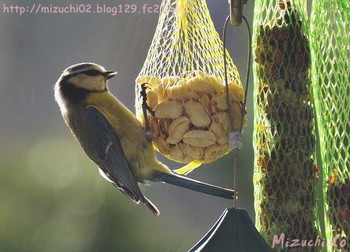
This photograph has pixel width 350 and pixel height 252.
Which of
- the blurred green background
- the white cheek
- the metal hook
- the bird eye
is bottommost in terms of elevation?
the blurred green background

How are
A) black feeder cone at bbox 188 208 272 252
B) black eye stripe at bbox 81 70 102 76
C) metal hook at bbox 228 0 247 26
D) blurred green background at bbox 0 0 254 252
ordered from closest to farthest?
black feeder cone at bbox 188 208 272 252
metal hook at bbox 228 0 247 26
black eye stripe at bbox 81 70 102 76
blurred green background at bbox 0 0 254 252

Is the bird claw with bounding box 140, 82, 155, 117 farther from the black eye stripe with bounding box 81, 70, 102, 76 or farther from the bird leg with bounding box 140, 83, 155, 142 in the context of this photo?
the black eye stripe with bounding box 81, 70, 102, 76

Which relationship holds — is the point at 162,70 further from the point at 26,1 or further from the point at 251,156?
the point at 26,1

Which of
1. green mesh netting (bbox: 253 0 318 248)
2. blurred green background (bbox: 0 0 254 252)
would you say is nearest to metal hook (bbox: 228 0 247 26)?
green mesh netting (bbox: 253 0 318 248)

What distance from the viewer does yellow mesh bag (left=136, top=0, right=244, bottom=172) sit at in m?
3.05

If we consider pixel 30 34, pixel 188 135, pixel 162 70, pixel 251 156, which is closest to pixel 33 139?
pixel 30 34

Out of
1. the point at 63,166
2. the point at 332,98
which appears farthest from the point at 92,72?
the point at 63,166

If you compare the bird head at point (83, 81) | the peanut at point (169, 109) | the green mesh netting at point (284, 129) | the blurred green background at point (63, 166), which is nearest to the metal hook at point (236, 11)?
the green mesh netting at point (284, 129)

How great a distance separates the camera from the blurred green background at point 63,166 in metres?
5.80

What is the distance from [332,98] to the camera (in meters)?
3.12

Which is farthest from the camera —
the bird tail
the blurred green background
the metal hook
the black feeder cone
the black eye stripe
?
the blurred green background

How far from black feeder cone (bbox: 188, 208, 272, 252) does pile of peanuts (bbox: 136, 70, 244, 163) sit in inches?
17.4

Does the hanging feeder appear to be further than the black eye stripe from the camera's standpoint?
No

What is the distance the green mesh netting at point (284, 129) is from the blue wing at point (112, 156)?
1.05 feet
